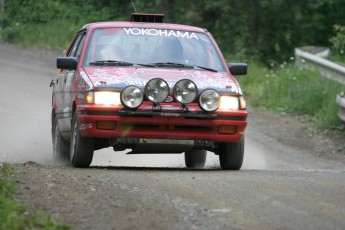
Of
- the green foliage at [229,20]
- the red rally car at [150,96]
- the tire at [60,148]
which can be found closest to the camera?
the red rally car at [150,96]

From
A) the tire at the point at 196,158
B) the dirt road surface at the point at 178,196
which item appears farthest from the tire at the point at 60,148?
the tire at the point at 196,158

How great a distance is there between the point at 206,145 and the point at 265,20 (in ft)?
61.5

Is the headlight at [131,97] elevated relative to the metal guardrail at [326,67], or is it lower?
elevated

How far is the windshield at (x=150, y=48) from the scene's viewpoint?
11.6 m

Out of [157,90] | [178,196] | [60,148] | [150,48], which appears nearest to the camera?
[178,196]

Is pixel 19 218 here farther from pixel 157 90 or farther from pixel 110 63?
pixel 110 63

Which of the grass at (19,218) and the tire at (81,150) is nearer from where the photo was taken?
the grass at (19,218)

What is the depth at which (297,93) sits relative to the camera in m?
20.2

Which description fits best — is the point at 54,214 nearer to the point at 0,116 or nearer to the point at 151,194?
the point at 151,194

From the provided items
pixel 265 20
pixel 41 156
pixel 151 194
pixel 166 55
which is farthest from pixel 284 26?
pixel 151 194

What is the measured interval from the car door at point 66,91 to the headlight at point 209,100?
5.17ft

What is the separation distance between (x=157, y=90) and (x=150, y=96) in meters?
0.09

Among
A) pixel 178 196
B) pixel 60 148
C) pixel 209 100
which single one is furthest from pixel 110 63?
pixel 178 196

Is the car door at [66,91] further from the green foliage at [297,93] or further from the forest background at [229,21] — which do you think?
the forest background at [229,21]
